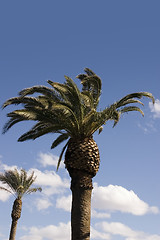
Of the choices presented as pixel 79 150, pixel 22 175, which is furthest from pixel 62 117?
pixel 22 175

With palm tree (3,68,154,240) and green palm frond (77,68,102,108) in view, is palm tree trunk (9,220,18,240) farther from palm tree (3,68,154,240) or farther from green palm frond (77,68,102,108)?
green palm frond (77,68,102,108)

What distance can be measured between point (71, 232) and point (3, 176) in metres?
18.3

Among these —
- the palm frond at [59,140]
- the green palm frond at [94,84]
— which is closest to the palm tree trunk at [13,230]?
the palm frond at [59,140]

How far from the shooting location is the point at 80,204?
15758 mm

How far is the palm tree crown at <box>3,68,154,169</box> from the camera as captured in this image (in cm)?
1662

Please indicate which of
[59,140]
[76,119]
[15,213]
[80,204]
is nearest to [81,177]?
[80,204]

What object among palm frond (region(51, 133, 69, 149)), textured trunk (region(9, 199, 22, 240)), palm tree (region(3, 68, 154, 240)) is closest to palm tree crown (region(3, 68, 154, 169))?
palm tree (region(3, 68, 154, 240))

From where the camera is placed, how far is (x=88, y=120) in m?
16.9

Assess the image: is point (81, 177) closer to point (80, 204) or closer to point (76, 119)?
point (80, 204)

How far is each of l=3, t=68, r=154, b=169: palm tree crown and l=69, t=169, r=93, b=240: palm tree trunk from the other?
209 cm

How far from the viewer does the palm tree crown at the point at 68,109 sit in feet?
54.5

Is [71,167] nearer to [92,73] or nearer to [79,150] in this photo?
[79,150]

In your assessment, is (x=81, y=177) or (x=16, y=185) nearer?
(x=81, y=177)

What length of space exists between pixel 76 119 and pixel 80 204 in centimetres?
415
